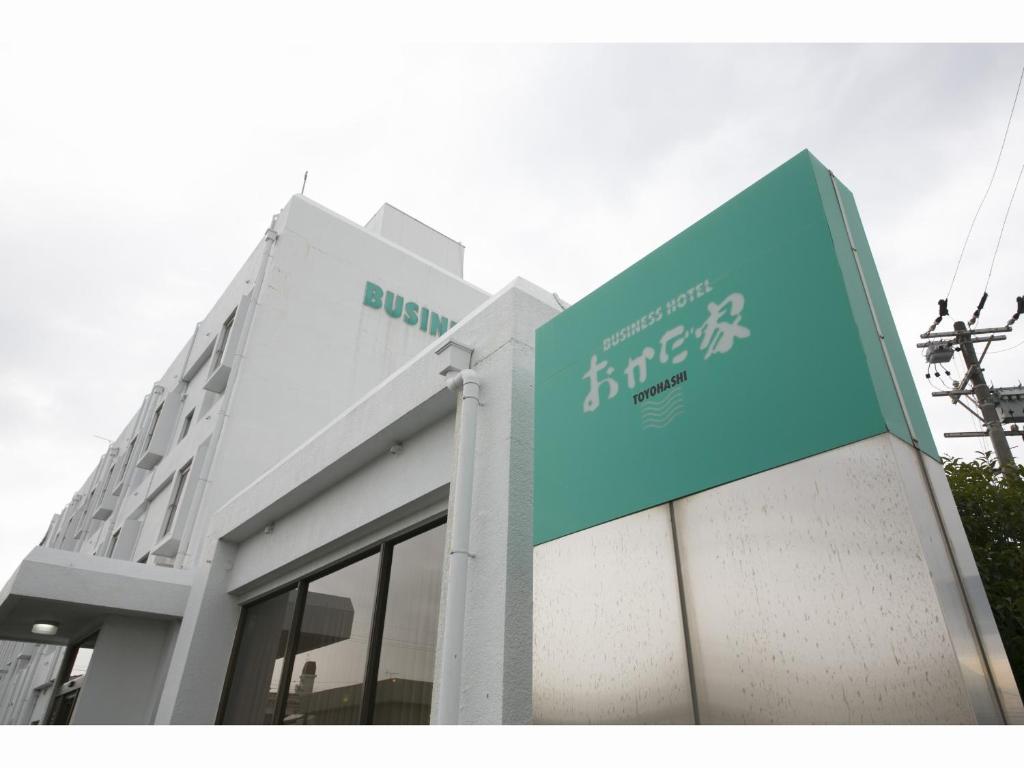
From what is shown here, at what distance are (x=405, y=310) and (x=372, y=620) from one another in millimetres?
10420

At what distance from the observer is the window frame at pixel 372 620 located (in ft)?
17.9

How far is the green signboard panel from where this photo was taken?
2.66 m

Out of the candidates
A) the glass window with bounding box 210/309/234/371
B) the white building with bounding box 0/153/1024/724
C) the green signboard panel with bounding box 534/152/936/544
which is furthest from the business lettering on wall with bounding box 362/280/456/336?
the green signboard panel with bounding box 534/152/936/544

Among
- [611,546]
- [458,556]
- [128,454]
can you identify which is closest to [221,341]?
[128,454]

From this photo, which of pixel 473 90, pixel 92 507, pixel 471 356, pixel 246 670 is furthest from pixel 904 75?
pixel 92 507

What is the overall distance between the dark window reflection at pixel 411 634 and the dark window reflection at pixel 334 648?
29cm

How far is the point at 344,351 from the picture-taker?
13.9 meters

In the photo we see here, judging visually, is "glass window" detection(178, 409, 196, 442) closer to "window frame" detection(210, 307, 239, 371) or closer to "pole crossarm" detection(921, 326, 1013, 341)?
"window frame" detection(210, 307, 239, 371)

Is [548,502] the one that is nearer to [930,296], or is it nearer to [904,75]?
[904,75]

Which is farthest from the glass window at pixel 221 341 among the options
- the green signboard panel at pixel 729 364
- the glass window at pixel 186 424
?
the green signboard panel at pixel 729 364

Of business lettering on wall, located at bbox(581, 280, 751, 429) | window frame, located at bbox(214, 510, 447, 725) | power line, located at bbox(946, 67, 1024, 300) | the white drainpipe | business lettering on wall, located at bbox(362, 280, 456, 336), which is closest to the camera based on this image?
business lettering on wall, located at bbox(581, 280, 751, 429)

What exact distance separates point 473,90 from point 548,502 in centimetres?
428

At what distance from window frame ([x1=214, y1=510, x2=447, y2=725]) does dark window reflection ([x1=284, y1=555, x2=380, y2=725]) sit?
0.08 metres

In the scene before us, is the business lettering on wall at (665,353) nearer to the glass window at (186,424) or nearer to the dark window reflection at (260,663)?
the dark window reflection at (260,663)
